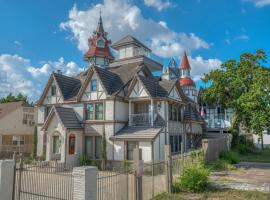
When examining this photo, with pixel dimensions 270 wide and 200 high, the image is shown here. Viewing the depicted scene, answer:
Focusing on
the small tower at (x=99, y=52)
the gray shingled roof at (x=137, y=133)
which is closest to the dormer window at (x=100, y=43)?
the small tower at (x=99, y=52)

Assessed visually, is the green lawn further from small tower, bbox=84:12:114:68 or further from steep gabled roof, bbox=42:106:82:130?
small tower, bbox=84:12:114:68

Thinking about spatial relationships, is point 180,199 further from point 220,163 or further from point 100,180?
point 220,163

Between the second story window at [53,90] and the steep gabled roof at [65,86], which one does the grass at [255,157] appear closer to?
the steep gabled roof at [65,86]

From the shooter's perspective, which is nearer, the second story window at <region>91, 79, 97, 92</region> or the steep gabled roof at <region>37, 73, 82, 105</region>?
→ the second story window at <region>91, 79, 97, 92</region>

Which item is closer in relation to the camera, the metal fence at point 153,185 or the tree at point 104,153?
the metal fence at point 153,185

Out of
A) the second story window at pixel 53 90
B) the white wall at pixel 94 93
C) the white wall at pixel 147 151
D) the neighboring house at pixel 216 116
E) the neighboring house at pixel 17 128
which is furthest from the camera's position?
the neighboring house at pixel 216 116

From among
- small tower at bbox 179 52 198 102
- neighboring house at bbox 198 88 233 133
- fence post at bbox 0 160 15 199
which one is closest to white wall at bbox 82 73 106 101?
fence post at bbox 0 160 15 199

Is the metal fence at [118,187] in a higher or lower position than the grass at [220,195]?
higher

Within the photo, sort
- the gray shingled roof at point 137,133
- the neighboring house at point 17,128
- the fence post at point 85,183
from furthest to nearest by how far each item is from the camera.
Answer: the neighboring house at point 17,128, the gray shingled roof at point 137,133, the fence post at point 85,183

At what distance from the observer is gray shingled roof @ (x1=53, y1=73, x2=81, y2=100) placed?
1043 inches

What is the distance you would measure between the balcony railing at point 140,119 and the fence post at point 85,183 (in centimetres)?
1475

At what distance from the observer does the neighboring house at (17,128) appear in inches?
1319

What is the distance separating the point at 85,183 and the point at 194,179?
239 inches

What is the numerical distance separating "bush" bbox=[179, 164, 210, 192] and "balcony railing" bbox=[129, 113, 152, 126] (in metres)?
10.7
